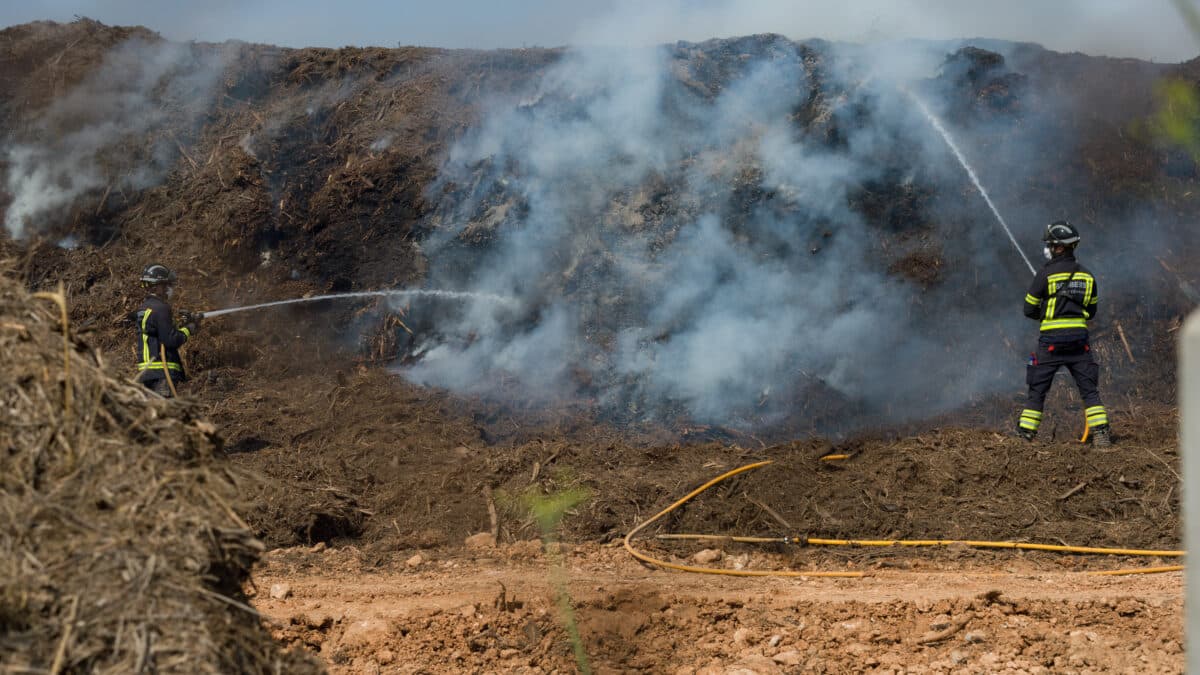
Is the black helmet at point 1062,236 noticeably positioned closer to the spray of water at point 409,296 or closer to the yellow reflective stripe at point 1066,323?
the yellow reflective stripe at point 1066,323

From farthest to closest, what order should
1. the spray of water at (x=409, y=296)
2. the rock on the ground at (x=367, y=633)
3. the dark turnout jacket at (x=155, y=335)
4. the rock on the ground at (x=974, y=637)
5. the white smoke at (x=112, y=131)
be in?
the white smoke at (x=112, y=131), the spray of water at (x=409, y=296), the dark turnout jacket at (x=155, y=335), the rock on the ground at (x=367, y=633), the rock on the ground at (x=974, y=637)

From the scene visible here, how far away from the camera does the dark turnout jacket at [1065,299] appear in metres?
8.88

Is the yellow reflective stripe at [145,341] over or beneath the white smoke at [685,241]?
beneath

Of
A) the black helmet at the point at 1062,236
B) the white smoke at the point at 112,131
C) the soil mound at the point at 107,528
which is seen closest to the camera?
the soil mound at the point at 107,528

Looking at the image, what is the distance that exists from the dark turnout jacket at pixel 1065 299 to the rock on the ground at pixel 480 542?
16.0ft

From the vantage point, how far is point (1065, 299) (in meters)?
8.92

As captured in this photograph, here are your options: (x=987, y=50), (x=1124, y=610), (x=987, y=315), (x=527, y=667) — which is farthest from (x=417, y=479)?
(x=987, y=50)

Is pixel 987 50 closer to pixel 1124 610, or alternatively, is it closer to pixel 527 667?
pixel 1124 610

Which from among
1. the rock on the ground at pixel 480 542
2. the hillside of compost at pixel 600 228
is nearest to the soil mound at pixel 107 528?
the rock on the ground at pixel 480 542

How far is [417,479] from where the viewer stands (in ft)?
30.0

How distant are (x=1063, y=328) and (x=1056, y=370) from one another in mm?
361

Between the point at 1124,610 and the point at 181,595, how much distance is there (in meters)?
4.72

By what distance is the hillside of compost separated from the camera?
12.0 m

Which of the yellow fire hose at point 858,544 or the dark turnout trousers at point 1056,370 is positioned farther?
the dark turnout trousers at point 1056,370
